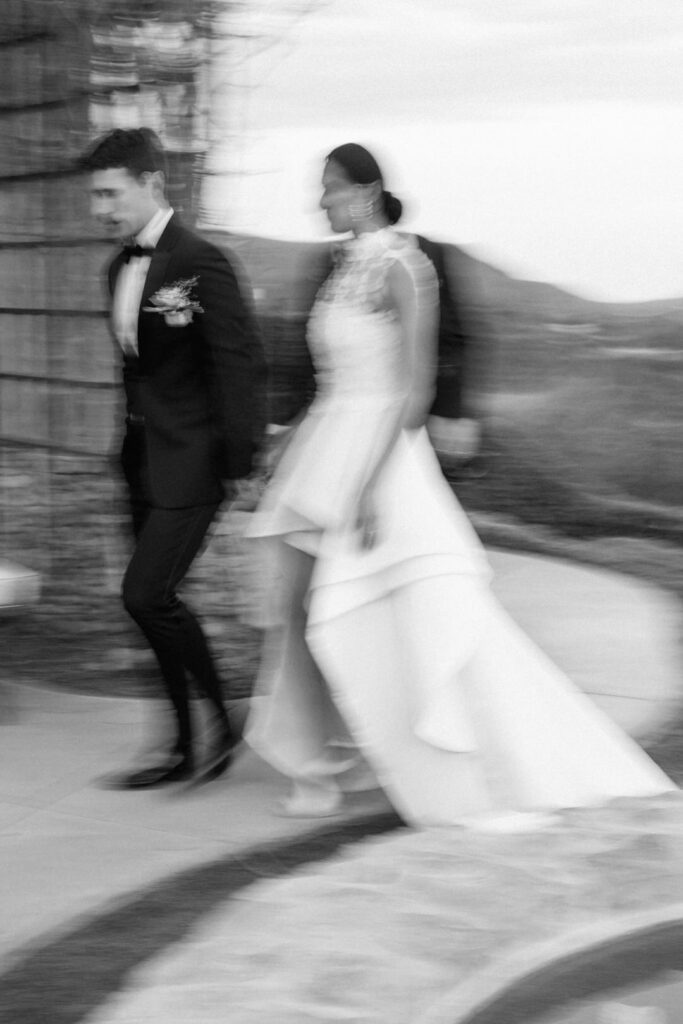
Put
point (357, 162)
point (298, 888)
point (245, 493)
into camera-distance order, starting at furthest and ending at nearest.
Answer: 1. point (245, 493)
2. point (357, 162)
3. point (298, 888)

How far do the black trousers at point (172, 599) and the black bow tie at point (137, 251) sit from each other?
680 millimetres

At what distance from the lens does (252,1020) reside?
2.68 meters

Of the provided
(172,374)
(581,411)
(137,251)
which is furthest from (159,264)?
(581,411)

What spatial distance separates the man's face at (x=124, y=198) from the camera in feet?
13.0

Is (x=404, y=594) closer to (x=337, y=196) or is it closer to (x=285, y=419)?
(x=285, y=419)

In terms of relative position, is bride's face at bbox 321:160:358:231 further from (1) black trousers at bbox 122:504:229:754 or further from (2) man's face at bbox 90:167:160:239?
(1) black trousers at bbox 122:504:229:754

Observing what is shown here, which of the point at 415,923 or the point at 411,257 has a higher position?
the point at 411,257

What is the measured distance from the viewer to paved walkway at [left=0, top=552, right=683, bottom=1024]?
278 cm

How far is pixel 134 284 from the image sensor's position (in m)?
Result: 4.09

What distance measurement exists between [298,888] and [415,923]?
36 centimetres

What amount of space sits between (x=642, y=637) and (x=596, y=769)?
248 centimetres

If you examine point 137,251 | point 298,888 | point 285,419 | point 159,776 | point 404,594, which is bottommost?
point 159,776

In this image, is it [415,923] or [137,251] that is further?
[137,251]

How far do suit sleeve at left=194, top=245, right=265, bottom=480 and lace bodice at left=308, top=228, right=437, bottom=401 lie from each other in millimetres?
203
